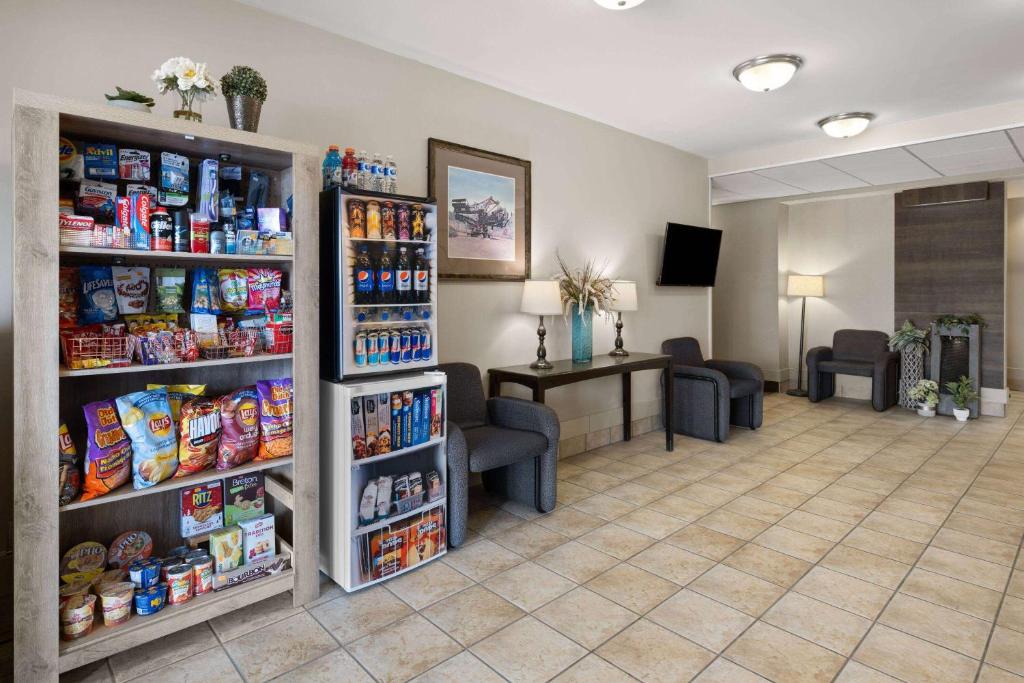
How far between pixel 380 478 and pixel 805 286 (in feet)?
21.2

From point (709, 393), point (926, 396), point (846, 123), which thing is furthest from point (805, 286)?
point (709, 393)

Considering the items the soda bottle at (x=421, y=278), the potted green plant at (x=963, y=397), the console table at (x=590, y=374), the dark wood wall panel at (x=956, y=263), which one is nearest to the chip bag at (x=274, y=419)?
the soda bottle at (x=421, y=278)

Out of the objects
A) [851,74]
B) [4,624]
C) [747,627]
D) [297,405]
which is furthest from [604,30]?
[4,624]

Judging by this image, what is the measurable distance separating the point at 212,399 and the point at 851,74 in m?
4.19

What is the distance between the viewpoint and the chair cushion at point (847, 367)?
6570 millimetres

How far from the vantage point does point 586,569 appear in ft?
9.04

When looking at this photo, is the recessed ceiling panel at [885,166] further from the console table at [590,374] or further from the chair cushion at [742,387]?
the console table at [590,374]

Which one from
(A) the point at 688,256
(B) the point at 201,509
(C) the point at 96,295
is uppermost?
(A) the point at 688,256

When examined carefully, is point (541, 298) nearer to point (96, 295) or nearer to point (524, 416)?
point (524, 416)

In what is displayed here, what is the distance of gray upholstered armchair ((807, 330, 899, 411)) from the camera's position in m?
6.46

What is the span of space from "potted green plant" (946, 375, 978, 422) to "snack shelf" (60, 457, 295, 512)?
21.7 feet

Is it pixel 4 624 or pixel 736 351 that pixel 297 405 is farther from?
pixel 736 351

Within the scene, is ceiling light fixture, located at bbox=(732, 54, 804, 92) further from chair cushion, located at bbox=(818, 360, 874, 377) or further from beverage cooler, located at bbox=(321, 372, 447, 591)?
chair cushion, located at bbox=(818, 360, 874, 377)

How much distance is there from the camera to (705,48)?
336 cm
